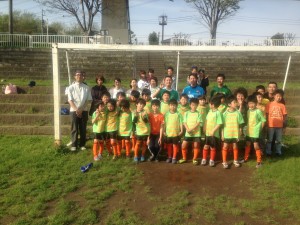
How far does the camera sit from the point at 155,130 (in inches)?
258

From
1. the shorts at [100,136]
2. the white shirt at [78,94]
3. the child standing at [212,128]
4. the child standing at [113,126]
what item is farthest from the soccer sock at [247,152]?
the white shirt at [78,94]

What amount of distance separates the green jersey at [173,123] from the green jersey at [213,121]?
56 cm

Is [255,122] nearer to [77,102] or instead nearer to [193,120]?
[193,120]

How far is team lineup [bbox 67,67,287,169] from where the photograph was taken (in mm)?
6262

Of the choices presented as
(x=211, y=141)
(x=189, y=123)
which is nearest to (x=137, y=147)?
(x=189, y=123)

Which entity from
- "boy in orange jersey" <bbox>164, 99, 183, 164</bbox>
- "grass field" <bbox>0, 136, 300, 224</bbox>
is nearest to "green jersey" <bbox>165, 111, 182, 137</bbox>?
"boy in orange jersey" <bbox>164, 99, 183, 164</bbox>

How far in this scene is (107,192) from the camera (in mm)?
4930

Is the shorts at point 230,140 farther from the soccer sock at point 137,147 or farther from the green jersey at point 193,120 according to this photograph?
the soccer sock at point 137,147

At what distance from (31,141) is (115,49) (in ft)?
10.5

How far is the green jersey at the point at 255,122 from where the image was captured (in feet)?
20.5

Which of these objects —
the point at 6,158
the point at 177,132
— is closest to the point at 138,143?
the point at 177,132

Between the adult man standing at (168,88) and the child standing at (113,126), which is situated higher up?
the adult man standing at (168,88)

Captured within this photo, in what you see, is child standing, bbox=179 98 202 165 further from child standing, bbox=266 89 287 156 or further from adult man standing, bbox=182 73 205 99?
child standing, bbox=266 89 287 156

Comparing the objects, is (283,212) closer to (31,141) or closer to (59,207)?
(59,207)
